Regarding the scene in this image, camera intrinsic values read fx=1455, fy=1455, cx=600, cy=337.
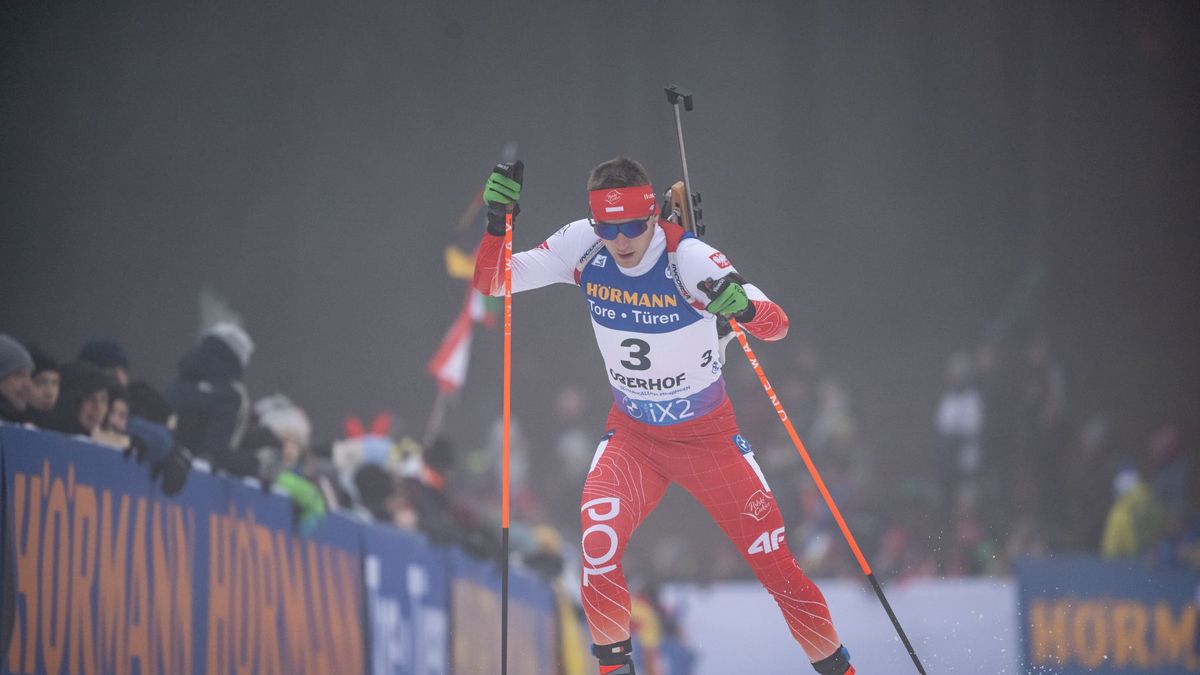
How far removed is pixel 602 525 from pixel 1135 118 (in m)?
12.6

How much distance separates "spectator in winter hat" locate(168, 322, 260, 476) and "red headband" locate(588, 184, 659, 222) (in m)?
2.45

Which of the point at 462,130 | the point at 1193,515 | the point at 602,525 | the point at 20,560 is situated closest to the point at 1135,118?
the point at 1193,515

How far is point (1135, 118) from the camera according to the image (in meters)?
16.0

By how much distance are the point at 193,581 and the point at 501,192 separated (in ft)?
7.23

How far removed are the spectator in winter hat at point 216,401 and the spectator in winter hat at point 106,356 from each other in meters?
0.44

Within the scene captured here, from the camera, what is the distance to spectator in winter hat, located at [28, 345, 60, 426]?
553 centimetres

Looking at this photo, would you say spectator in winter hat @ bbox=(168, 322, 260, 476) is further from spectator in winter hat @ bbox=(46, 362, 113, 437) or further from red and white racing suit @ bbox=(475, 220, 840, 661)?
red and white racing suit @ bbox=(475, 220, 840, 661)

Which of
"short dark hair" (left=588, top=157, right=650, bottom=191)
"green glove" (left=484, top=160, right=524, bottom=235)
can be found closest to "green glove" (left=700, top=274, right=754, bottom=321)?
"short dark hair" (left=588, top=157, right=650, bottom=191)

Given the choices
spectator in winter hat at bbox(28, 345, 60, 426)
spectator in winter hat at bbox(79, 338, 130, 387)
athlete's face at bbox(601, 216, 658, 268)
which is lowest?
spectator in winter hat at bbox(28, 345, 60, 426)

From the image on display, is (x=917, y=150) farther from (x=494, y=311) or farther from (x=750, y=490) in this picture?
(x=750, y=490)

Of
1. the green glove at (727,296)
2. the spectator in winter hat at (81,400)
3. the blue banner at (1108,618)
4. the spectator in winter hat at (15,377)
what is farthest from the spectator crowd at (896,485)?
the green glove at (727,296)

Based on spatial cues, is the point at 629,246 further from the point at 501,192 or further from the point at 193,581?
the point at 193,581

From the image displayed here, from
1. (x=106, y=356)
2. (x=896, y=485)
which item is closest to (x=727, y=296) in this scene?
(x=106, y=356)

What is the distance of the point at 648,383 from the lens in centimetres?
543
